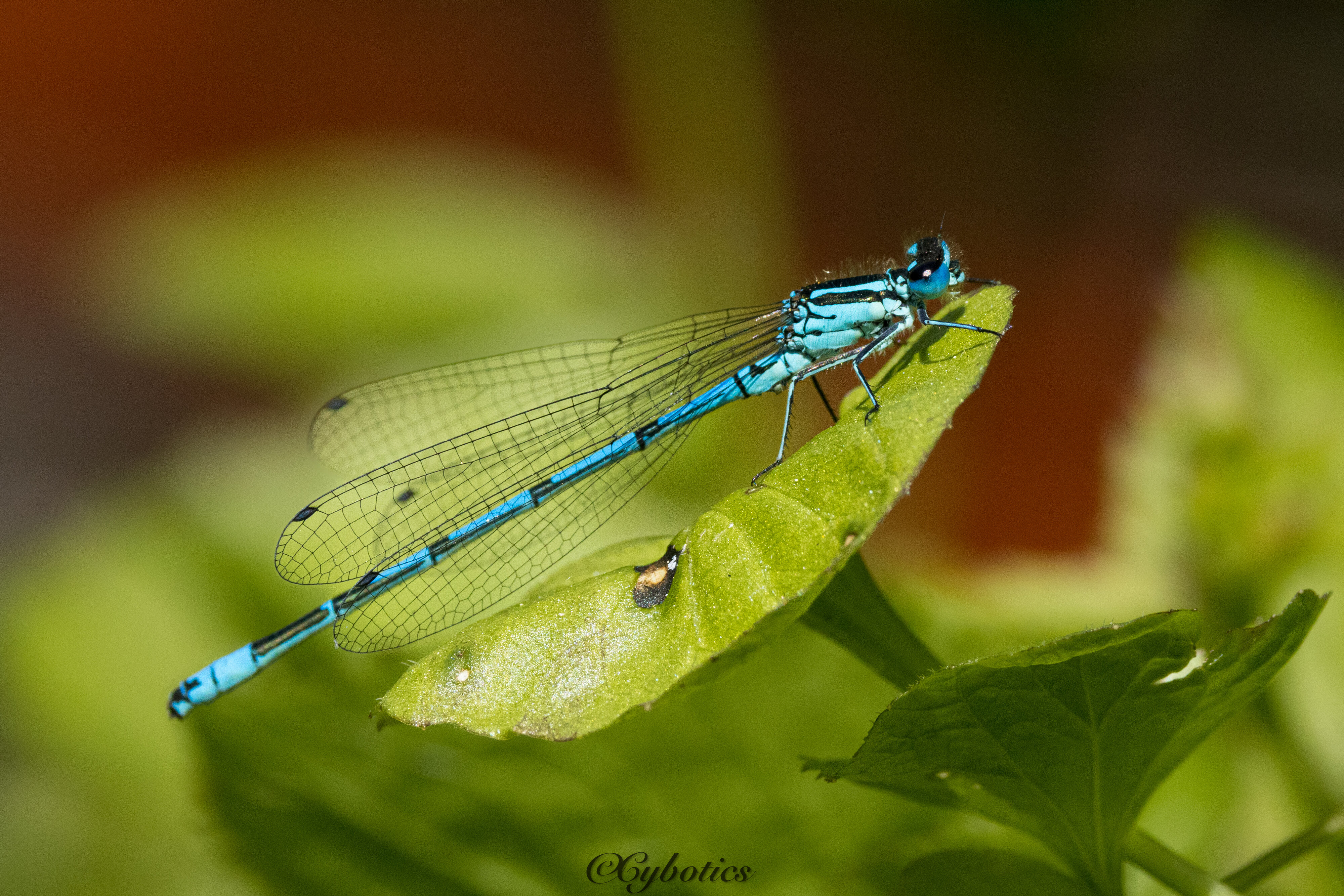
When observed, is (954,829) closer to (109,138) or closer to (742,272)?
(742,272)

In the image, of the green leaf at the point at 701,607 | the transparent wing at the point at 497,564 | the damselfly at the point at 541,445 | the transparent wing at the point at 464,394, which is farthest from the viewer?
the transparent wing at the point at 464,394

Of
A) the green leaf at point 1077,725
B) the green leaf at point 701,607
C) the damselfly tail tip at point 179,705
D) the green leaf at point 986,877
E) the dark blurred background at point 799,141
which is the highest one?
the dark blurred background at point 799,141

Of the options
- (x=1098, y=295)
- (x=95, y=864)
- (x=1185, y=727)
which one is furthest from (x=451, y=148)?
(x=1098, y=295)

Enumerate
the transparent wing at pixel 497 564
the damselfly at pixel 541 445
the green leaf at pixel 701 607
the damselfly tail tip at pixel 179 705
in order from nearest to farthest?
the green leaf at pixel 701 607 → the damselfly tail tip at pixel 179 705 → the transparent wing at pixel 497 564 → the damselfly at pixel 541 445

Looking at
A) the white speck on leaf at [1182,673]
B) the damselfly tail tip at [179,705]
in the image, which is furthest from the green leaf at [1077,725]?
the damselfly tail tip at [179,705]

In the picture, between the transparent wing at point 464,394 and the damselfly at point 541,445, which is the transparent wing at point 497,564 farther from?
the transparent wing at point 464,394

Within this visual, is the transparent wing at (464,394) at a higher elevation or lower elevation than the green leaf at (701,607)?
higher

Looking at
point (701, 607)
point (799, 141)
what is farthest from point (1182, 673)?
point (799, 141)
